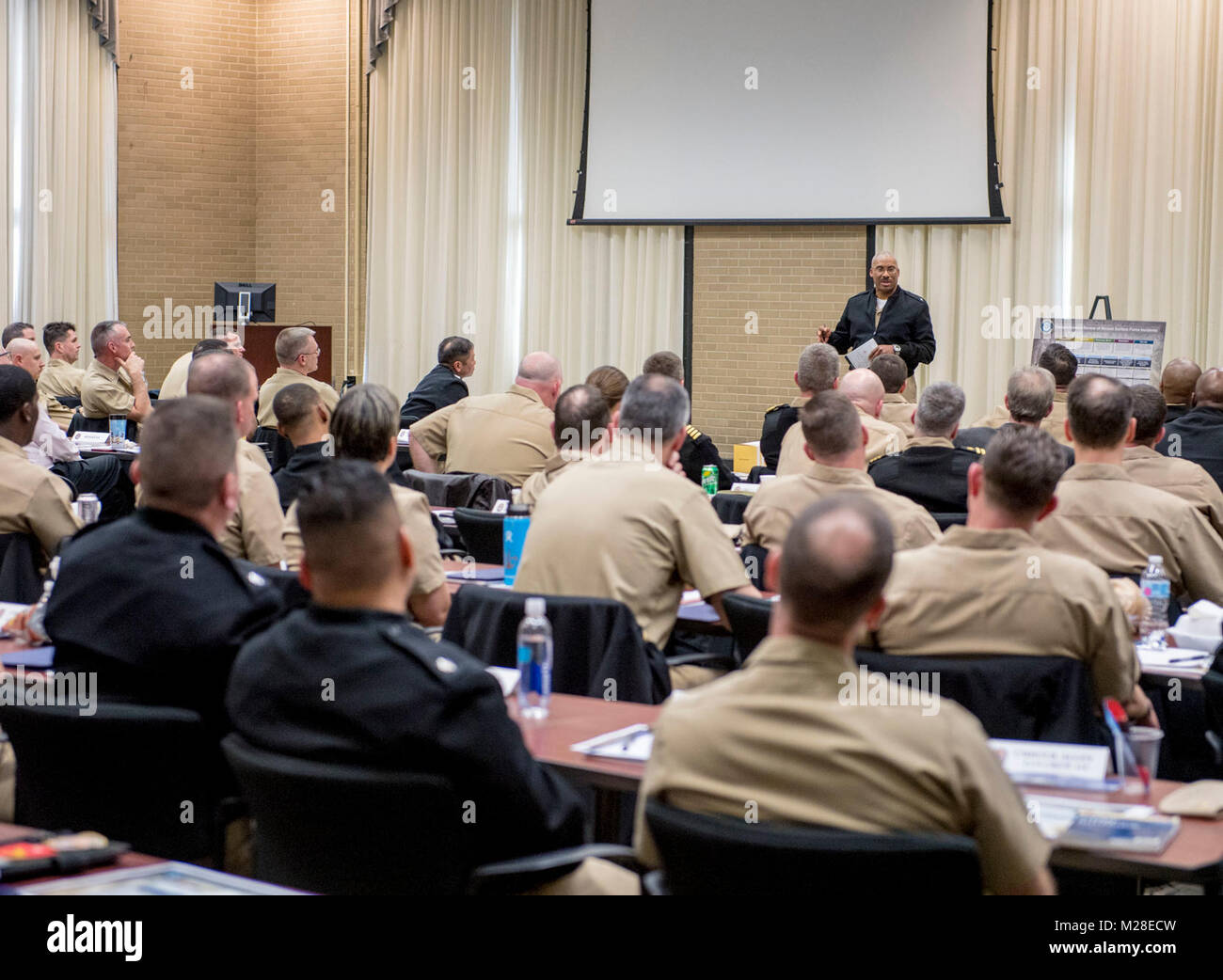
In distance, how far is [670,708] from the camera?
204 centimetres

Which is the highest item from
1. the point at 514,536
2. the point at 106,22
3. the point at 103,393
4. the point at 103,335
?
the point at 106,22

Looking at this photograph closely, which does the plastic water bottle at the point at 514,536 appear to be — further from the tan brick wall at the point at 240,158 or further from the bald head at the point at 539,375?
the tan brick wall at the point at 240,158

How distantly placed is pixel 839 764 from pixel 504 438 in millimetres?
5143

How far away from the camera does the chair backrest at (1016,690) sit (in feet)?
9.36

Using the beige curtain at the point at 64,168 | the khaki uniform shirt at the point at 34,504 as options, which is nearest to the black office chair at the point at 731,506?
the khaki uniform shirt at the point at 34,504

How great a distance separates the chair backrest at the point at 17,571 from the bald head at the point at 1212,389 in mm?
4818

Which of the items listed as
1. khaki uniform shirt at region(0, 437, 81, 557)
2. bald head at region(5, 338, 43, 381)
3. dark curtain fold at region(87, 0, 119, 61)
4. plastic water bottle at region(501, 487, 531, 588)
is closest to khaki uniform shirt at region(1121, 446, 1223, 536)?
plastic water bottle at region(501, 487, 531, 588)

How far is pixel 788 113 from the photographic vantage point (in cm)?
1026

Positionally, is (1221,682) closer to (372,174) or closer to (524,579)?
(524,579)

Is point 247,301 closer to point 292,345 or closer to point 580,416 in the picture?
point 292,345

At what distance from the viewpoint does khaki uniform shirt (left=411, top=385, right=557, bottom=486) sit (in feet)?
22.7

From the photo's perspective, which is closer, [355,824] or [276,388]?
[355,824]

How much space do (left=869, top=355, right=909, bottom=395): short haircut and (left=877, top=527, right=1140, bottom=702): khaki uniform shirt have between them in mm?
4459

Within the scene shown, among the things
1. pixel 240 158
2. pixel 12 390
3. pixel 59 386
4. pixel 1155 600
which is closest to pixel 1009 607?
pixel 1155 600
